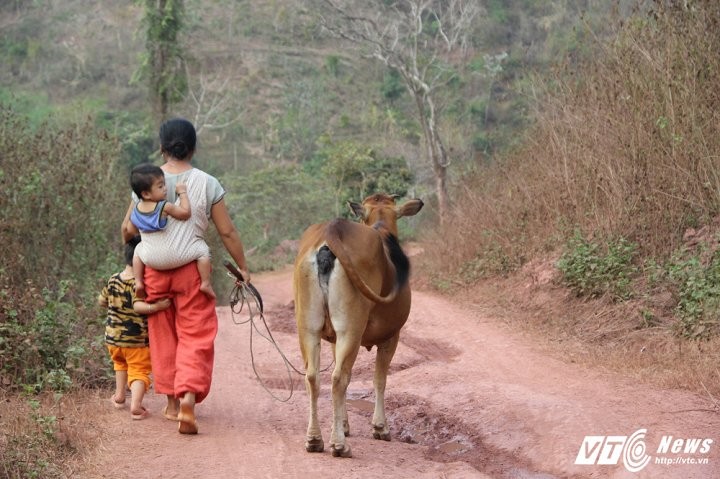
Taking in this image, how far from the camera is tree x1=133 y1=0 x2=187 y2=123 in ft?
92.1

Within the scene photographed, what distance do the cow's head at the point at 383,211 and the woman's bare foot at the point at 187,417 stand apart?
191 cm

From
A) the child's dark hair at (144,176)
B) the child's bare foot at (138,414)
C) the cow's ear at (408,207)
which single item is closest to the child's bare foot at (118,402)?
the child's bare foot at (138,414)

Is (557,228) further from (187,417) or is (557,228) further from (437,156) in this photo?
(437,156)

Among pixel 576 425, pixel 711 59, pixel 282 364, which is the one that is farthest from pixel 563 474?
pixel 711 59

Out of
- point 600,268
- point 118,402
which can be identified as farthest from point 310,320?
point 600,268

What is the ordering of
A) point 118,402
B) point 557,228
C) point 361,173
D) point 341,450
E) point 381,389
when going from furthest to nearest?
point 361,173 < point 557,228 < point 118,402 < point 381,389 < point 341,450

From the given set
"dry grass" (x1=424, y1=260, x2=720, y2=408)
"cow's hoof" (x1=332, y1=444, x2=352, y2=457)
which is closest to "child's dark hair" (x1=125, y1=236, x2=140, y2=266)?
"cow's hoof" (x1=332, y1=444, x2=352, y2=457)

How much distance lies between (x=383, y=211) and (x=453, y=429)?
1829mm

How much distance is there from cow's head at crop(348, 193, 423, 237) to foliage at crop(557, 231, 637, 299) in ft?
15.2

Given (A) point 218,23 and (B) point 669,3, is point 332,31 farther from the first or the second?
(A) point 218,23

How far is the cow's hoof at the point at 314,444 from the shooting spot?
6.00 metres

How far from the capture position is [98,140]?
519 inches

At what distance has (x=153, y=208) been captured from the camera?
21.1ft

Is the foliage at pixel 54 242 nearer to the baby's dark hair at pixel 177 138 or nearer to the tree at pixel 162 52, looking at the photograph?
the baby's dark hair at pixel 177 138
